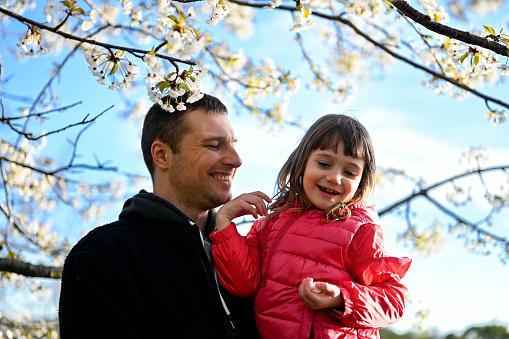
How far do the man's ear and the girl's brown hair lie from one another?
526 millimetres

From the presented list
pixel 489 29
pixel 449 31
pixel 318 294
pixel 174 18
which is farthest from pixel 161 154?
pixel 489 29

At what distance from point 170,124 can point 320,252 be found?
3.14ft

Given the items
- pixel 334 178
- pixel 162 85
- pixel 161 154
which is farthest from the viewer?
pixel 161 154

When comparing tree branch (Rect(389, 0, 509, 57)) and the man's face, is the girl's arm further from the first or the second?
tree branch (Rect(389, 0, 509, 57))

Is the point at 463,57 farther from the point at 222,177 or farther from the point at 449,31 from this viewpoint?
the point at 222,177

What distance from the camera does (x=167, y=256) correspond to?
1.95 meters

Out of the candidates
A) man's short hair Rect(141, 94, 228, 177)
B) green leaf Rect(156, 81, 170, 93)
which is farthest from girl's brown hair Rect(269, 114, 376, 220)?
green leaf Rect(156, 81, 170, 93)

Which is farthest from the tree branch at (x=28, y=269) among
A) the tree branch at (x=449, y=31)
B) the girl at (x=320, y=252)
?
the tree branch at (x=449, y=31)

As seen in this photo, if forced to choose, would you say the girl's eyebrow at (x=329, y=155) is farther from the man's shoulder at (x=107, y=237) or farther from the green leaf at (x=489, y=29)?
the man's shoulder at (x=107, y=237)

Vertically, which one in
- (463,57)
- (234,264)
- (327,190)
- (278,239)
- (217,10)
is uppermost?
(463,57)

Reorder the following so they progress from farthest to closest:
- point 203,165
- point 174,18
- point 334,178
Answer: point 203,165 < point 334,178 < point 174,18

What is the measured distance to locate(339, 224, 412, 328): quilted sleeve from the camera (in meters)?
1.65

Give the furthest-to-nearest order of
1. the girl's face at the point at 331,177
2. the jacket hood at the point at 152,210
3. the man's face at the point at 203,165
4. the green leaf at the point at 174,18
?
the man's face at the point at 203,165 → the jacket hood at the point at 152,210 → the girl's face at the point at 331,177 → the green leaf at the point at 174,18

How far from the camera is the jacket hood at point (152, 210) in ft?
6.61
